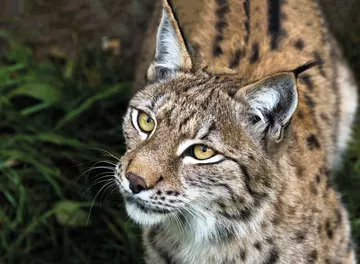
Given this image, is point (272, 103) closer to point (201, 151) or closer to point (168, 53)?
point (201, 151)

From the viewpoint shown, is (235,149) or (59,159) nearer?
(235,149)

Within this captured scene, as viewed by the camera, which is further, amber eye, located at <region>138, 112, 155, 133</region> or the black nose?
amber eye, located at <region>138, 112, 155, 133</region>

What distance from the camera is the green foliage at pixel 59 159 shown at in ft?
17.5

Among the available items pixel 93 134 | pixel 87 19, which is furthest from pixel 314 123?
pixel 87 19

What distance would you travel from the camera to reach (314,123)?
4570 mm

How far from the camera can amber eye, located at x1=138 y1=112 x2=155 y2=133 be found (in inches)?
146

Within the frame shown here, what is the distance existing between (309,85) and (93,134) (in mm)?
1897

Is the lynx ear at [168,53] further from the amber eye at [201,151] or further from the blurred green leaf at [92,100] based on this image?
the blurred green leaf at [92,100]

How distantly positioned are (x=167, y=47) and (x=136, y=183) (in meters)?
0.86

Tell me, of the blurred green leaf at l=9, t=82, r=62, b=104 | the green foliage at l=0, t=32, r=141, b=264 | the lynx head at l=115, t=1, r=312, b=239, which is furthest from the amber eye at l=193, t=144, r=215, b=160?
the blurred green leaf at l=9, t=82, r=62, b=104

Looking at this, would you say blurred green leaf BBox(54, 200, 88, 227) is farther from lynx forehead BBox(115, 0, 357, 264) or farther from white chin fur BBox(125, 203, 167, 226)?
white chin fur BBox(125, 203, 167, 226)

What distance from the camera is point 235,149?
3588mm

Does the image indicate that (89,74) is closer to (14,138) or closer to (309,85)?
(14,138)

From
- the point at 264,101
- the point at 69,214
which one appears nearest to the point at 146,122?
the point at 264,101
